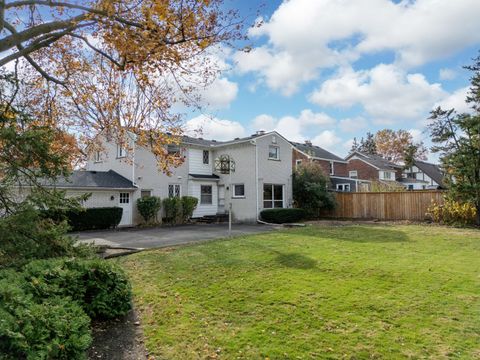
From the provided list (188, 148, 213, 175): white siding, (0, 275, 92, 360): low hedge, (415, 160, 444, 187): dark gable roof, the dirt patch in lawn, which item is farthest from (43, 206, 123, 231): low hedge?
(415, 160, 444, 187): dark gable roof

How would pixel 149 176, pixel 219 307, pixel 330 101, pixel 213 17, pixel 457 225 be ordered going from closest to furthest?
pixel 219 307, pixel 213 17, pixel 457 225, pixel 330 101, pixel 149 176

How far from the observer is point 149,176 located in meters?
22.5

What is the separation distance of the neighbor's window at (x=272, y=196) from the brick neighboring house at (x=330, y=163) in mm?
7686

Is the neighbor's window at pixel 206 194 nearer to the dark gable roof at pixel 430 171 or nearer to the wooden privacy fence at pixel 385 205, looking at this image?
the wooden privacy fence at pixel 385 205

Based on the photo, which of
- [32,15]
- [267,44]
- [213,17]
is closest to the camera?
[213,17]

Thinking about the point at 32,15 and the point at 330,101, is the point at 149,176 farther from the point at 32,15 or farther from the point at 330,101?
the point at 32,15

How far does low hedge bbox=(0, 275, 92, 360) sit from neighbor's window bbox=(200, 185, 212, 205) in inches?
834

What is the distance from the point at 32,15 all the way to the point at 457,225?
19133mm

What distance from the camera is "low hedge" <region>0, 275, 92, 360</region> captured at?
2832mm

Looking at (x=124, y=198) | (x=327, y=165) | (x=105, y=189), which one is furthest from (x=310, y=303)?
(x=327, y=165)

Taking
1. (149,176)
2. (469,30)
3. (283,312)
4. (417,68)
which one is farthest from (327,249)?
(149,176)

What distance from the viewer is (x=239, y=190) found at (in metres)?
24.7

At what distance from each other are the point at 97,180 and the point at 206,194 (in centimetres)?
766

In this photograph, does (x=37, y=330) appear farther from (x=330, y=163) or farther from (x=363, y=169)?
(x=363, y=169)
